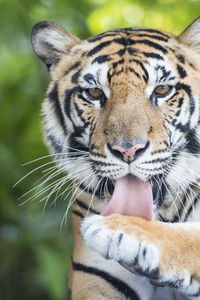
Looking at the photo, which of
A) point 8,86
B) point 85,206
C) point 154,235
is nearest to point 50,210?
point 8,86

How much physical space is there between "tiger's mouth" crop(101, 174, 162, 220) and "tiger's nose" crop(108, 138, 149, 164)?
128 mm

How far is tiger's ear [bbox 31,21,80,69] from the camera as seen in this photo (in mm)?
3436

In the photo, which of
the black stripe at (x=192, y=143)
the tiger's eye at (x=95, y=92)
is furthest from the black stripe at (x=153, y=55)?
the black stripe at (x=192, y=143)

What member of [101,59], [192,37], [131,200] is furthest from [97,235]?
[192,37]

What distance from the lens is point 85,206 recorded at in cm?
333

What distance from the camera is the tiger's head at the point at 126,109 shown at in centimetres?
276

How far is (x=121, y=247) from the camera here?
7.80ft

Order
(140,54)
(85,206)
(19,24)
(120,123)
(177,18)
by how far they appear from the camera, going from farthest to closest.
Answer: (177,18) → (19,24) → (85,206) → (140,54) → (120,123)

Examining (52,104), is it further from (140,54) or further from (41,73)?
(41,73)

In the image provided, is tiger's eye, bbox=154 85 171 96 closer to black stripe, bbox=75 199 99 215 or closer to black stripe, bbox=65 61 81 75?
black stripe, bbox=65 61 81 75

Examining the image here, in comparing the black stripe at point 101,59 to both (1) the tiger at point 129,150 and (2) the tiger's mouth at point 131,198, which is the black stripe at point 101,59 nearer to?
(1) the tiger at point 129,150

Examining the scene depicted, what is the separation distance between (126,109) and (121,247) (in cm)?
74

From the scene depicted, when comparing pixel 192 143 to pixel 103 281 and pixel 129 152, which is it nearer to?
pixel 129 152

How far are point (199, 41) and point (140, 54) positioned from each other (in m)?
0.37
